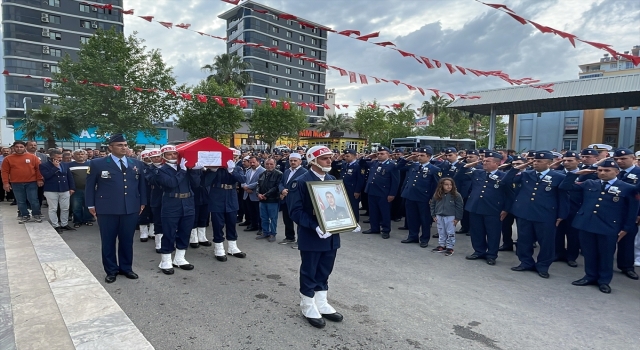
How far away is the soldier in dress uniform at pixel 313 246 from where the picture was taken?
363cm

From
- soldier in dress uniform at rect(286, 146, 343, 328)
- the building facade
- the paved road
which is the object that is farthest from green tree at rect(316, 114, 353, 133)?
soldier in dress uniform at rect(286, 146, 343, 328)

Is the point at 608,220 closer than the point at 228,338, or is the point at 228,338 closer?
the point at 228,338

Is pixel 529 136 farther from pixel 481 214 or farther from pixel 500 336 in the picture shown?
pixel 500 336

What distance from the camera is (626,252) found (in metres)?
5.64

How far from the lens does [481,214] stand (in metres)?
6.22

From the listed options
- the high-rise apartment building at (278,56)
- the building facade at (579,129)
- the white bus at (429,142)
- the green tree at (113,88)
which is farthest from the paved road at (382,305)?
the high-rise apartment building at (278,56)

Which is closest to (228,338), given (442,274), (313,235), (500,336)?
(313,235)

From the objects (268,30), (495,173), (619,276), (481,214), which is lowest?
(619,276)

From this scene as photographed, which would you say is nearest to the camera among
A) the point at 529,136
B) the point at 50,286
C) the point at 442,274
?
the point at 50,286

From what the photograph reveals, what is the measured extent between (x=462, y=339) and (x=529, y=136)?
37389 millimetres

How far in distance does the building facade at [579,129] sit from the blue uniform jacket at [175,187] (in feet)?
113

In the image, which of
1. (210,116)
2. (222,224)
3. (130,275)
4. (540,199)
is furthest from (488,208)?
(210,116)

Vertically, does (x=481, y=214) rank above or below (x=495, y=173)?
below

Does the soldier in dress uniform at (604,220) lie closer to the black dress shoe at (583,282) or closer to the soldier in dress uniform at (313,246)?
the black dress shoe at (583,282)
